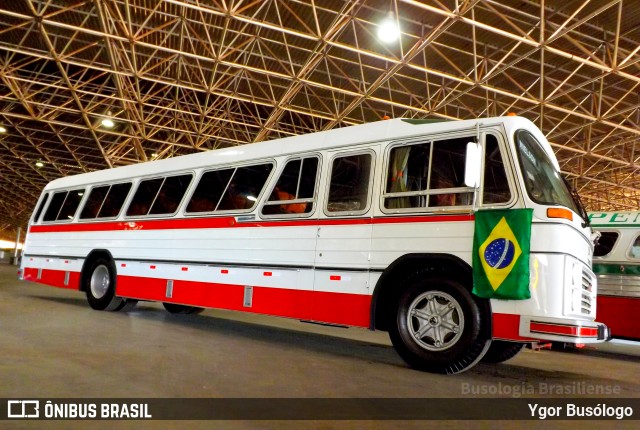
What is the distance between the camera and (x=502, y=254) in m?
4.51

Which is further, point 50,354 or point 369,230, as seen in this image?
point 369,230

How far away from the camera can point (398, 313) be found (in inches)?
201

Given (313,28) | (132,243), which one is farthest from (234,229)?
(313,28)

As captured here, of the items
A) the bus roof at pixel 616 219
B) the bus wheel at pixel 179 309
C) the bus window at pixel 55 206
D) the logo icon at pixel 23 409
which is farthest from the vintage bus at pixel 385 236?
the bus roof at pixel 616 219

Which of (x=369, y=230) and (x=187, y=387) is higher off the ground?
(x=369, y=230)

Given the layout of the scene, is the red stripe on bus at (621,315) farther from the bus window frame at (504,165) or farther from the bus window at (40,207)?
the bus window at (40,207)

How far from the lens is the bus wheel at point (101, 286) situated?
29.1 feet

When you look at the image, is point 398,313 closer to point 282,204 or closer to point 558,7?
point 282,204

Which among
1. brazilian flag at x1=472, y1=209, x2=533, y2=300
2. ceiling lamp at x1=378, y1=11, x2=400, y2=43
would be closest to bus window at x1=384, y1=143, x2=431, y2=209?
brazilian flag at x1=472, y1=209, x2=533, y2=300

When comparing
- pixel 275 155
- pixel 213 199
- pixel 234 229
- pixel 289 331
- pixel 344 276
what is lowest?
pixel 289 331

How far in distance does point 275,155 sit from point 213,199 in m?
1.34

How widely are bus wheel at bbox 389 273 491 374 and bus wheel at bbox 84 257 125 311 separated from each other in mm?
5956

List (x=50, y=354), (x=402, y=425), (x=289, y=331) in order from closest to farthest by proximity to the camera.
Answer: (x=402, y=425) < (x=50, y=354) < (x=289, y=331)

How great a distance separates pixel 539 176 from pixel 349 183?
6.88ft
